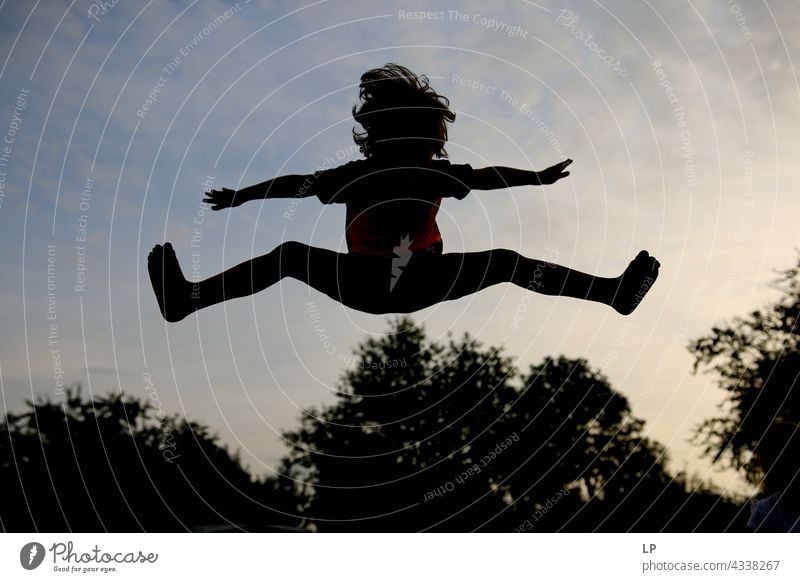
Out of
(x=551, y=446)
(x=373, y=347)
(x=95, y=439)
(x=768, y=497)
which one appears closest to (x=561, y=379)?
(x=551, y=446)

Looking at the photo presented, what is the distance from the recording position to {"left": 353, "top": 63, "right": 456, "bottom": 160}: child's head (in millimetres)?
10422

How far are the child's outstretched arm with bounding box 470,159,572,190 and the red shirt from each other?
245 millimetres

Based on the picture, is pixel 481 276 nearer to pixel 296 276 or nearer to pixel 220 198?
pixel 296 276

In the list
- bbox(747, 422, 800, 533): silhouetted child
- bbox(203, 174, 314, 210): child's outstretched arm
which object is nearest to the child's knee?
bbox(203, 174, 314, 210): child's outstretched arm

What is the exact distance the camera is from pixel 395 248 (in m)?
9.95

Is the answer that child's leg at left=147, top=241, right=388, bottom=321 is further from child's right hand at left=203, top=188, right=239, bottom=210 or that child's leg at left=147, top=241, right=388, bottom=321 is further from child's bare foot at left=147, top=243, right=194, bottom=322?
child's right hand at left=203, top=188, right=239, bottom=210

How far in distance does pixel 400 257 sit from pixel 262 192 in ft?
6.28

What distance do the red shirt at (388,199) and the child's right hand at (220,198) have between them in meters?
1.04

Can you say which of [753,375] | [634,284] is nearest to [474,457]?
[753,375]

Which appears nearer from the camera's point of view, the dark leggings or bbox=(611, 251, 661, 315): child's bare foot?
the dark leggings

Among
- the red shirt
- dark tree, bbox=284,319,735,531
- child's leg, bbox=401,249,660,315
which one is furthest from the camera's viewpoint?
dark tree, bbox=284,319,735,531

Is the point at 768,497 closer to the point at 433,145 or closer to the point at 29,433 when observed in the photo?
the point at 433,145

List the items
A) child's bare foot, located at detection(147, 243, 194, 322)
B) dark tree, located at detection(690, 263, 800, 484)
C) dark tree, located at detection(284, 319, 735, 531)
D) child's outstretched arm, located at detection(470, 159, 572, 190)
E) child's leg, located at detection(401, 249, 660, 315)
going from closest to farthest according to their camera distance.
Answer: child's outstretched arm, located at detection(470, 159, 572, 190)
child's leg, located at detection(401, 249, 660, 315)
child's bare foot, located at detection(147, 243, 194, 322)
dark tree, located at detection(690, 263, 800, 484)
dark tree, located at detection(284, 319, 735, 531)
